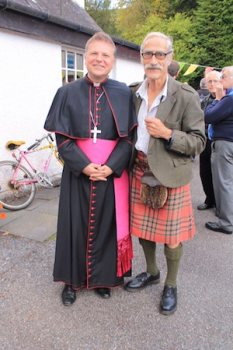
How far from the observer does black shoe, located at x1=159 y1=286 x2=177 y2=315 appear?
2.27 meters

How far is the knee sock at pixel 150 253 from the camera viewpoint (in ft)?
8.06

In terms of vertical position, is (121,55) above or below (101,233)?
above

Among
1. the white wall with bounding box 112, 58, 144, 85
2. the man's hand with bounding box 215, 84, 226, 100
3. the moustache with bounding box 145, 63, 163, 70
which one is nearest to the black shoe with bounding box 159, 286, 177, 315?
the moustache with bounding box 145, 63, 163, 70

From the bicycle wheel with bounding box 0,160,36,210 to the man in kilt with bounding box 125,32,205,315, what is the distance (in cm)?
252

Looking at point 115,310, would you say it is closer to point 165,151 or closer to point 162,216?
point 162,216

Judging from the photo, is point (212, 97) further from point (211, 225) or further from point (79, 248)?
point (79, 248)

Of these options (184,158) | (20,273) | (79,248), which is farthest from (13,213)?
(184,158)

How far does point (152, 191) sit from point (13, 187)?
2.90 metres

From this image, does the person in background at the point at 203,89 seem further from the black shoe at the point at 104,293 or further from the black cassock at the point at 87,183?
the black shoe at the point at 104,293

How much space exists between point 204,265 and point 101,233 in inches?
52.0

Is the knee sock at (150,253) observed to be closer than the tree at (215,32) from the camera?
Yes

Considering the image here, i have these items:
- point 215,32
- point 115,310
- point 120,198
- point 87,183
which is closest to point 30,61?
point 87,183

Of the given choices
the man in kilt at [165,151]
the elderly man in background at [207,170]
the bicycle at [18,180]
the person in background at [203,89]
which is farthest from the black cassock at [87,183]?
the person in background at [203,89]

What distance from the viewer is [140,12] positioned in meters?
22.6
